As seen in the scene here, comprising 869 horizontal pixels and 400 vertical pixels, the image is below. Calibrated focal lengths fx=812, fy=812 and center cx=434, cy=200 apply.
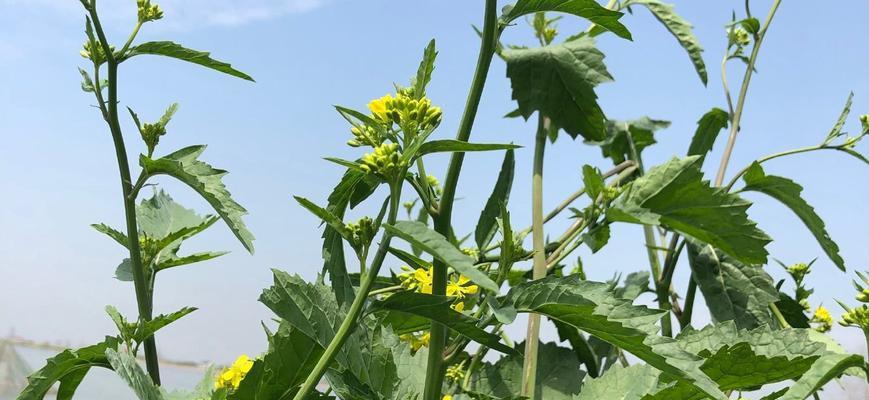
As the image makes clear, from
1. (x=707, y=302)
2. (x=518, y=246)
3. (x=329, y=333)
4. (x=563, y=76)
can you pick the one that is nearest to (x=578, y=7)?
(x=518, y=246)

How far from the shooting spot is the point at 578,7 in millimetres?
697

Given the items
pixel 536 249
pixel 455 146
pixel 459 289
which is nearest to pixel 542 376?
pixel 536 249

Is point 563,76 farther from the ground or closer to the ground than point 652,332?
farther from the ground

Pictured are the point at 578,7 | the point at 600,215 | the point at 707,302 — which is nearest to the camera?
the point at 578,7

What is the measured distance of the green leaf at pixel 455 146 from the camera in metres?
0.55

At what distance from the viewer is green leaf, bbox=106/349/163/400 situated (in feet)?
2.10

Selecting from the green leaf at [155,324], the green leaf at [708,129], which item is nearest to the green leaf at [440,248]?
the green leaf at [155,324]

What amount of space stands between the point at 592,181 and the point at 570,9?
0.36 m

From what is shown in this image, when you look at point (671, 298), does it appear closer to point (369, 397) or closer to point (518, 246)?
point (518, 246)

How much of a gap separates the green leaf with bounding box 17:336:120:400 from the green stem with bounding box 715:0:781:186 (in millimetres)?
1141

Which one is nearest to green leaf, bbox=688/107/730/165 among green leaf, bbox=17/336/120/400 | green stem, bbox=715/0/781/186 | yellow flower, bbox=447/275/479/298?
green stem, bbox=715/0/781/186

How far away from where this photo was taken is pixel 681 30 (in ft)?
4.64

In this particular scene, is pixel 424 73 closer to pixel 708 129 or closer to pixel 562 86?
pixel 562 86

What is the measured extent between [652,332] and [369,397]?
23 cm
